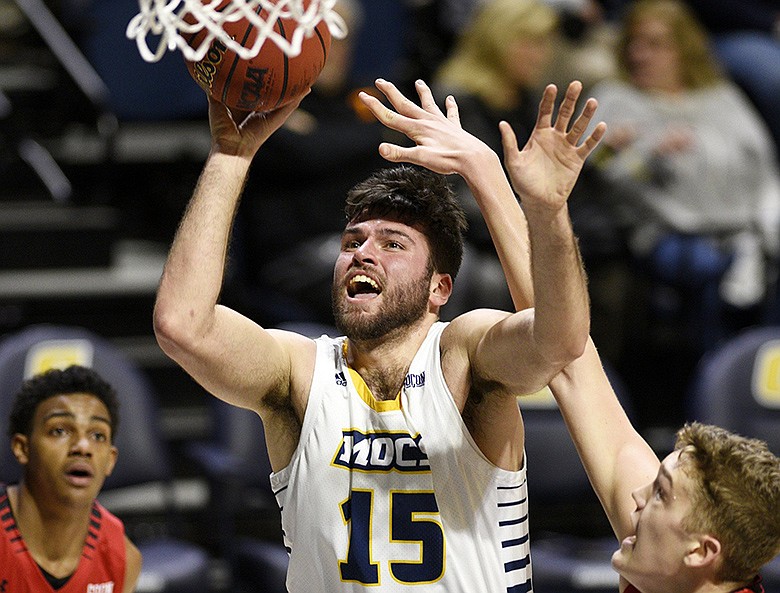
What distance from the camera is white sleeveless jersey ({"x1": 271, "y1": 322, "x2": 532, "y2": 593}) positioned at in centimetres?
298

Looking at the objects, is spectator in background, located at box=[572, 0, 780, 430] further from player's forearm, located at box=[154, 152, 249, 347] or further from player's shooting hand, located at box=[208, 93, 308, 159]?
player's forearm, located at box=[154, 152, 249, 347]

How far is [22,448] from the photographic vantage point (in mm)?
3672

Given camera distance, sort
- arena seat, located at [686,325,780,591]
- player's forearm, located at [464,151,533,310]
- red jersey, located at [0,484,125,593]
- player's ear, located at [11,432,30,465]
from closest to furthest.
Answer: player's forearm, located at [464,151,533,310] → red jersey, located at [0,484,125,593] → player's ear, located at [11,432,30,465] → arena seat, located at [686,325,780,591]

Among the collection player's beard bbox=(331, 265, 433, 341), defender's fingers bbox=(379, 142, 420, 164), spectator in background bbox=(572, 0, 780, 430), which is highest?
spectator in background bbox=(572, 0, 780, 430)

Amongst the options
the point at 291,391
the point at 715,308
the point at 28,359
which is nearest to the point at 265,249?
the point at 28,359

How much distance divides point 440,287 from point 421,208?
0.20m

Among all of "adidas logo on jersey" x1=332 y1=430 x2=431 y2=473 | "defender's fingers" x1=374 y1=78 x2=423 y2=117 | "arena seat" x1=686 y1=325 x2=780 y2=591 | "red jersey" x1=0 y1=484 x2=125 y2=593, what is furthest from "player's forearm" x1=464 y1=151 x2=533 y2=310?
"arena seat" x1=686 y1=325 x2=780 y2=591

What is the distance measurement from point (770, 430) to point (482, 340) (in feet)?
9.88

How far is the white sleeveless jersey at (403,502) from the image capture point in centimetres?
298

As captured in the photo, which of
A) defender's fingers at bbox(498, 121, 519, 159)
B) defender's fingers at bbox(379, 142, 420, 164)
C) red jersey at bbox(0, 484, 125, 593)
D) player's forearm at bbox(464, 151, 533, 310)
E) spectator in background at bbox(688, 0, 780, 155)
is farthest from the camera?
spectator in background at bbox(688, 0, 780, 155)

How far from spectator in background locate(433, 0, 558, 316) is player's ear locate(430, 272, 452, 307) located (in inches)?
103

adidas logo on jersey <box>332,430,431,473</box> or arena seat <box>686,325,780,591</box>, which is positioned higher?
arena seat <box>686,325,780,591</box>

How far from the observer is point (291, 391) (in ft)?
10.3

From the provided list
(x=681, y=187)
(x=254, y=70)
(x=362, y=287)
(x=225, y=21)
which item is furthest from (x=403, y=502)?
(x=681, y=187)
